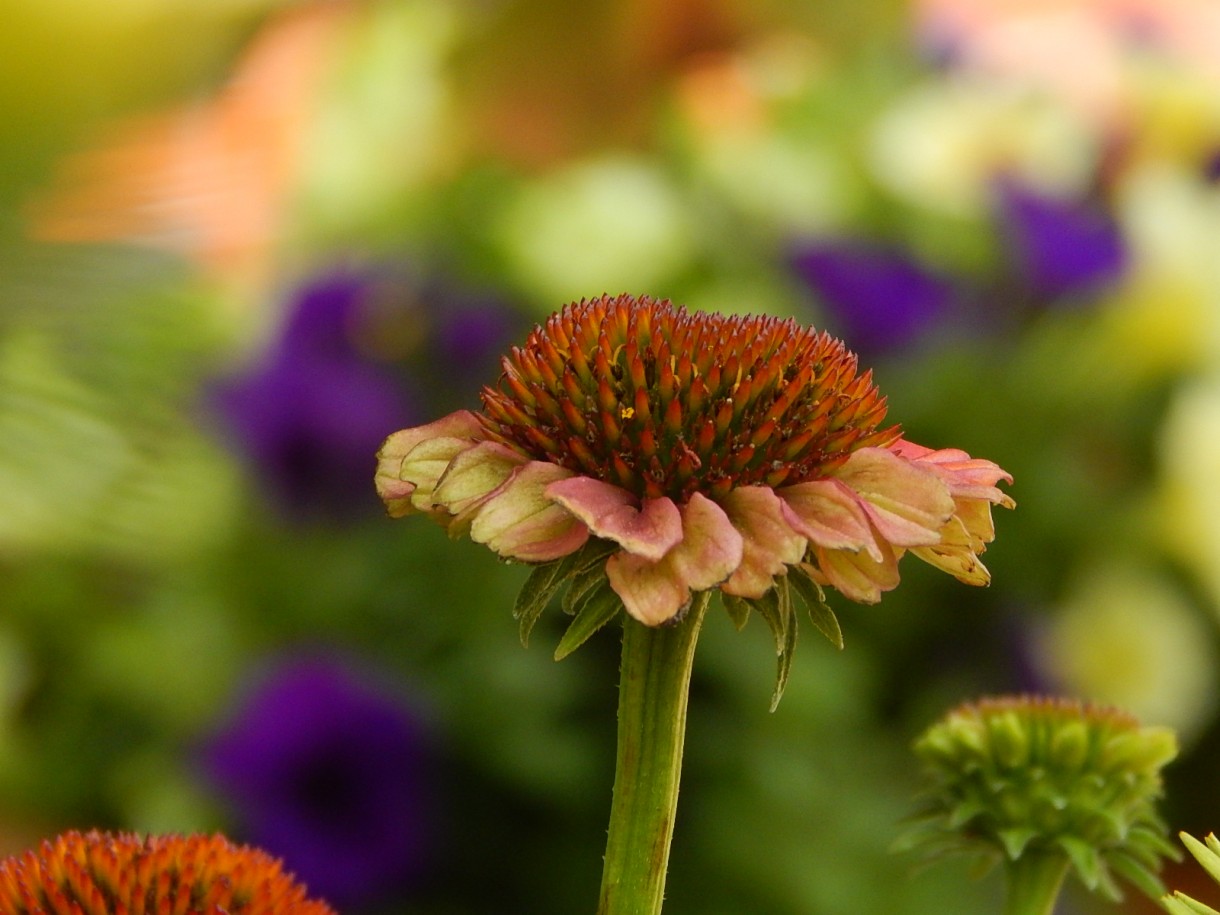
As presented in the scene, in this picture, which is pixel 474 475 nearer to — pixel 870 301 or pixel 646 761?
pixel 646 761

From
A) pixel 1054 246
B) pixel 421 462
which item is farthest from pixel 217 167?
pixel 1054 246

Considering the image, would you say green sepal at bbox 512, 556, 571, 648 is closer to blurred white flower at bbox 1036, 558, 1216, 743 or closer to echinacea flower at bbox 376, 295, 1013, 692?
echinacea flower at bbox 376, 295, 1013, 692

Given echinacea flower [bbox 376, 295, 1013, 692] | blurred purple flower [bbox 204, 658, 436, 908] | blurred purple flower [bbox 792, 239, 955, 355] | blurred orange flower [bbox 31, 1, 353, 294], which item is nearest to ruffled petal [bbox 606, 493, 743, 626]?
echinacea flower [bbox 376, 295, 1013, 692]

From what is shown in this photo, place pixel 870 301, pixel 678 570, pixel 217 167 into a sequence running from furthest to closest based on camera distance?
pixel 870 301, pixel 217 167, pixel 678 570

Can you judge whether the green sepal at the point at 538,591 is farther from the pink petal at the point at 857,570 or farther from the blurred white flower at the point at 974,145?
the blurred white flower at the point at 974,145

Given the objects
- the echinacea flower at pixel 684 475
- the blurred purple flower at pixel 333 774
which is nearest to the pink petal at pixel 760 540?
the echinacea flower at pixel 684 475

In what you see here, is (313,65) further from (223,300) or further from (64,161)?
(64,161)
